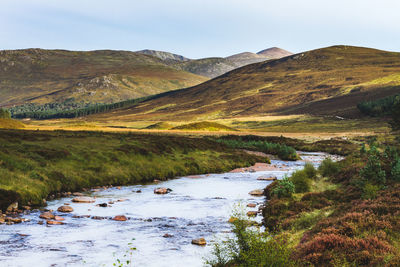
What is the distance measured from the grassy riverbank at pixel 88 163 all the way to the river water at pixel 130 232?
2970 millimetres

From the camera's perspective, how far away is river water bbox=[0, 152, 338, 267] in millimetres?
15438

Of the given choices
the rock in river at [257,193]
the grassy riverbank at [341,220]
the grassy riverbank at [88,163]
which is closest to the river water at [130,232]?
the rock in river at [257,193]

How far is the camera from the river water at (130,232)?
15.4 meters

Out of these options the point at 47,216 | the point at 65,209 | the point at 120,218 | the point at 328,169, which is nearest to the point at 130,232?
the point at 120,218

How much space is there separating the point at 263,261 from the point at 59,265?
8.66 meters

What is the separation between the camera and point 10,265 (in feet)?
47.0

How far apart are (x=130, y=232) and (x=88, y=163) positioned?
1988 cm

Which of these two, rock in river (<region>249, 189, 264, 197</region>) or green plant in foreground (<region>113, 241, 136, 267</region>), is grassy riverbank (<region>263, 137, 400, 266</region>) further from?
green plant in foreground (<region>113, 241, 136, 267</region>)

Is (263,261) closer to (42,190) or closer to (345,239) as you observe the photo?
(345,239)

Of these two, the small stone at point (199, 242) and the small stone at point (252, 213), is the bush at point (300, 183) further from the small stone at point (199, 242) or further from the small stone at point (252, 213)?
the small stone at point (199, 242)

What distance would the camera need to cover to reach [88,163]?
37.8m

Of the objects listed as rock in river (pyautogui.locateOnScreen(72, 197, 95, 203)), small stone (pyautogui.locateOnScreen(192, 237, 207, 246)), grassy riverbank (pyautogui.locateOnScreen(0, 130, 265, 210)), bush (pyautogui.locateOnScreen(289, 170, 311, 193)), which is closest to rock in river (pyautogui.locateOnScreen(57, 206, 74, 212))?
grassy riverbank (pyautogui.locateOnScreen(0, 130, 265, 210))

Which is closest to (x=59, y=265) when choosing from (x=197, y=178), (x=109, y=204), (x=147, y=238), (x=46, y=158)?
(x=147, y=238)

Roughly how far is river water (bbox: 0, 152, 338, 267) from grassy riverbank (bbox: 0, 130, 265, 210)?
2970 millimetres
